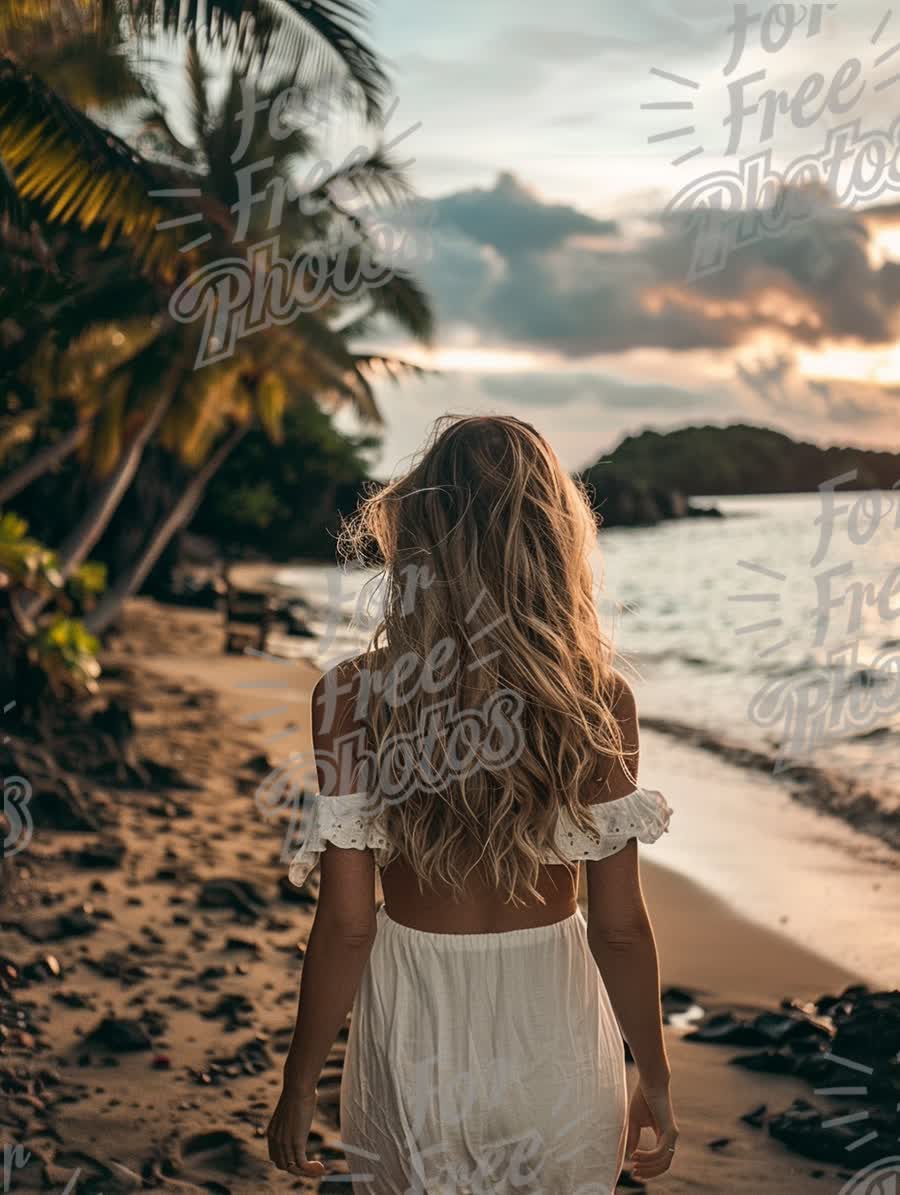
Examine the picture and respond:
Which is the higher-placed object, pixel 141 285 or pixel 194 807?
pixel 141 285

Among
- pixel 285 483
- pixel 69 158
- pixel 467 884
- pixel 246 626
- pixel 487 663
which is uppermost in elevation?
pixel 69 158

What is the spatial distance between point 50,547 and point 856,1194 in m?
19.9

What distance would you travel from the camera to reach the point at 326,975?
6.31 feet

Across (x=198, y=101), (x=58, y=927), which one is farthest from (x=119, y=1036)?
(x=198, y=101)

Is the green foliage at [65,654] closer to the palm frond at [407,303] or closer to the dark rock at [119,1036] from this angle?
the dark rock at [119,1036]

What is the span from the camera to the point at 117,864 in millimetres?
6250

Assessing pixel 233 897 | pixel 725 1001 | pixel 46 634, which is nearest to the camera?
pixel 725 1001

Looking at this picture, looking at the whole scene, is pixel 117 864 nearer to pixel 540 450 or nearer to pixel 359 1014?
pixel 359 1014

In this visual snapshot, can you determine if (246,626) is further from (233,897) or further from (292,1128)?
(292,1128)

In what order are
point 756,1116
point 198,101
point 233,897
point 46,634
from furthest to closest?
point 198,101
point 46,634
point 233,897
point 756,1116

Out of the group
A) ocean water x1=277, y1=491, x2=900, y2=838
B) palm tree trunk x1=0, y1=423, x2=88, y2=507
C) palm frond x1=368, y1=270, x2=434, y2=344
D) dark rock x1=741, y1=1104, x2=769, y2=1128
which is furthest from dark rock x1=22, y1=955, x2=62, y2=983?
palm frond x1=368, y1=270, x2=434, y2=344

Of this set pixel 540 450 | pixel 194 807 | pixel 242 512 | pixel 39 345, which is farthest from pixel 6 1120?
pixel 242 512

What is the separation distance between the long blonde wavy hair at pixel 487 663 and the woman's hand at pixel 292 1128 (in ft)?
1.32

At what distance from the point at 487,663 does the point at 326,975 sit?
0.56 metres
